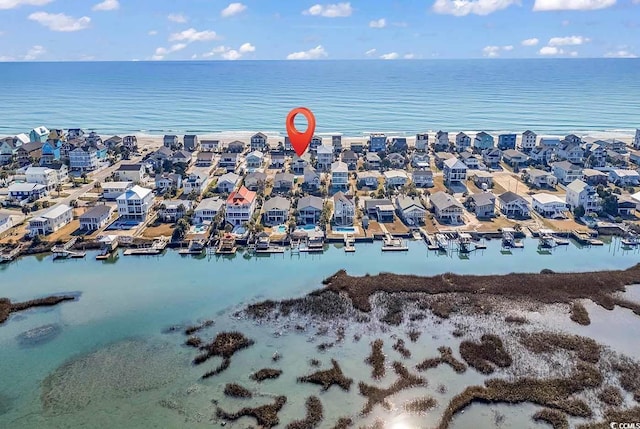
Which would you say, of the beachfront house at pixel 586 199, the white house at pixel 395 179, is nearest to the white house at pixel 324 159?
the white house at pixel 395 179

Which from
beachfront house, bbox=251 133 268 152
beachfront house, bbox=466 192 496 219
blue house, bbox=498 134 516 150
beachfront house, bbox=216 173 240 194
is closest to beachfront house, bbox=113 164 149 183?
beachfront house, bbox=216 173 240 194

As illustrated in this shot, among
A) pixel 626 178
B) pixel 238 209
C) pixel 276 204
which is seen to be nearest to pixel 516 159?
pixel 626 178

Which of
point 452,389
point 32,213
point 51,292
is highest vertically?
point 32,213

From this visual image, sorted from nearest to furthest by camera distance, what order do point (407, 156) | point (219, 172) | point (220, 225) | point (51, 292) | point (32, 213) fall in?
point (51, 292), point (220, 225), point (32, 213), point (219, 172), point (407, 156)

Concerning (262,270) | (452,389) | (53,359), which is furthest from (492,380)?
(53,359)

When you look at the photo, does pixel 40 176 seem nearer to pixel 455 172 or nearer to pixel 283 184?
pixel 283 184

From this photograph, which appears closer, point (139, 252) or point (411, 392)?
point (411, 392)

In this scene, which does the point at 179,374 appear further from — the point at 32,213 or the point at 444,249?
the point at 32,213
